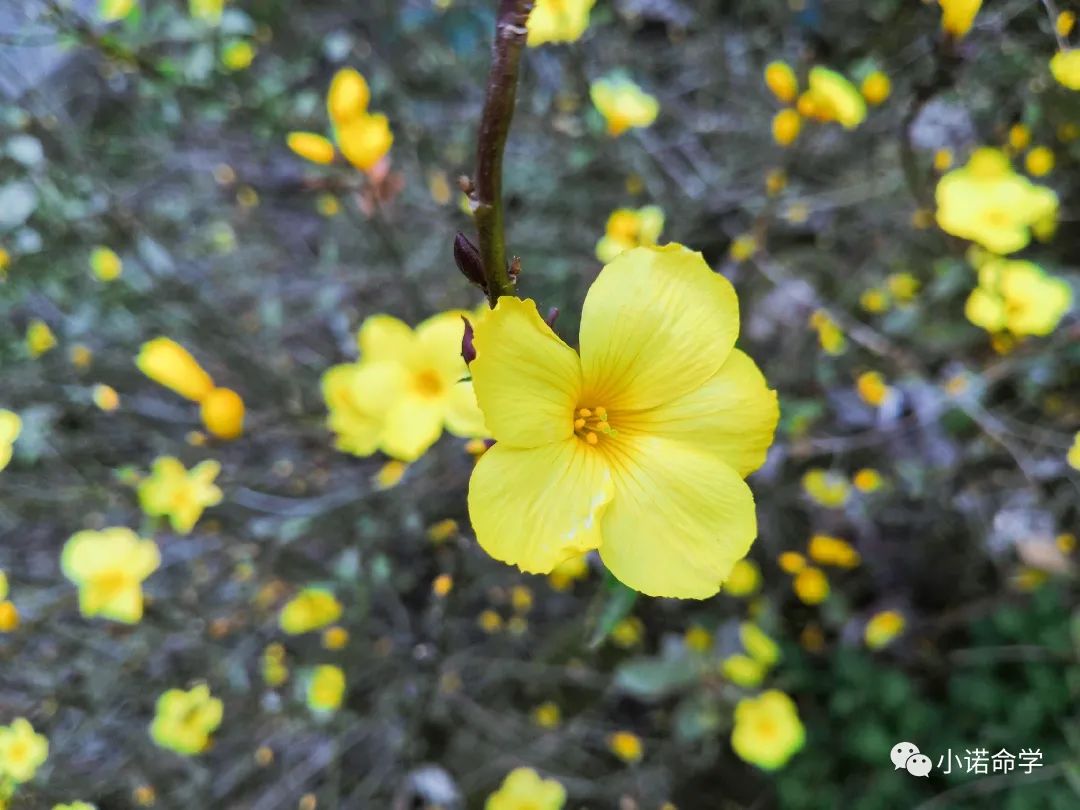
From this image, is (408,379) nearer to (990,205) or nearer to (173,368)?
(173,368)

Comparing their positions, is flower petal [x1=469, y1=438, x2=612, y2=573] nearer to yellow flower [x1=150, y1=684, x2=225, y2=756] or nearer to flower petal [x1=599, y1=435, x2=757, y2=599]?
flower petal [x1=599, y1=435, x2=757, y2=599]

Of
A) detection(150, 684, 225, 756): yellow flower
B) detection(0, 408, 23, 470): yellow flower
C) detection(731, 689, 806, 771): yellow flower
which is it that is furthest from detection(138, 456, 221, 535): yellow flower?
detection(731, 689, 806, 771): yellow flower

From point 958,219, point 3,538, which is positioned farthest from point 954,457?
point 3,538

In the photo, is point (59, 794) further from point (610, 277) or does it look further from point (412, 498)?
point (610, 277)

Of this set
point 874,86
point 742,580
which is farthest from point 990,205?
point 742,580

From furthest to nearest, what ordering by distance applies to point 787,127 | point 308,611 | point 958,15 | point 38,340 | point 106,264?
point 38,340
point 106,264
point 308,611
point 787,127
point 958,15

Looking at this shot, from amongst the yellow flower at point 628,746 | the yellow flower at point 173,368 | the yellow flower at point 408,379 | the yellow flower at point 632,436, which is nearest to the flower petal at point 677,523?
the yellow flower at point 632,436
